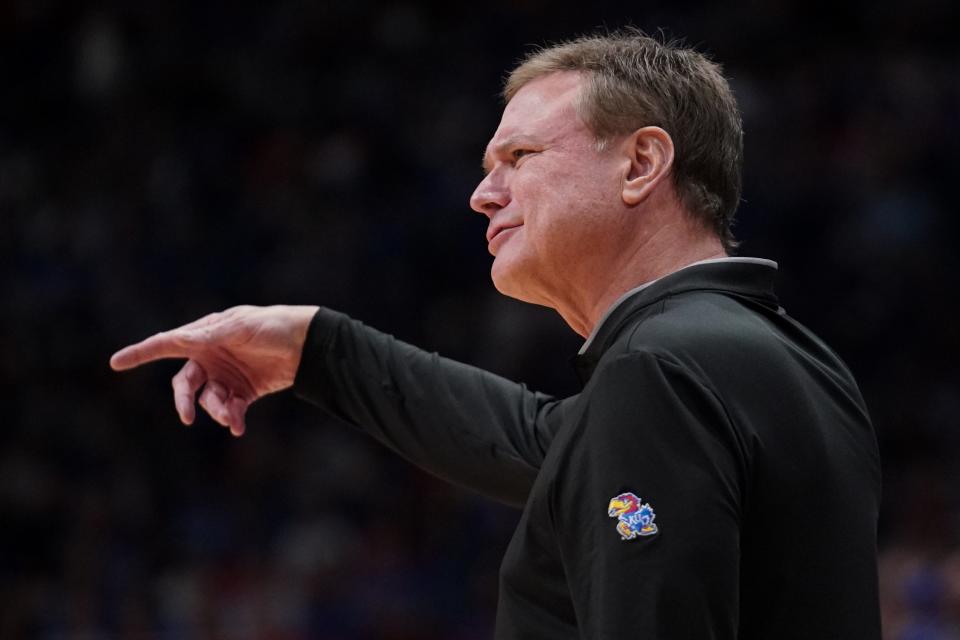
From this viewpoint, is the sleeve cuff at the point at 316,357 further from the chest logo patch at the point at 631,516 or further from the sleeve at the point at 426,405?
the chest logo patch at the point at 631,516

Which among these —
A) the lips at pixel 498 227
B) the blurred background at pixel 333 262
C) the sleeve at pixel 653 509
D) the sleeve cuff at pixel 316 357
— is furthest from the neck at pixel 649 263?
the blurred background at pixel 333 262

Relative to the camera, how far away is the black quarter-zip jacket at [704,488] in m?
1.20

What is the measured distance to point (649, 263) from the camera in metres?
1.58

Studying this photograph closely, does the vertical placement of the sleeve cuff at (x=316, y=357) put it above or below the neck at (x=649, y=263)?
below

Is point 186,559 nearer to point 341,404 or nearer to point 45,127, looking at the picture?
point 45,127

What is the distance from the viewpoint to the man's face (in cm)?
159

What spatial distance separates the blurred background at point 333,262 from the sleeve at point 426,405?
264cm

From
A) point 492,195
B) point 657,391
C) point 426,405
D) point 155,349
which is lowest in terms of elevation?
point 426,405

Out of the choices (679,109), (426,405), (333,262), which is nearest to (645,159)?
(679,109)

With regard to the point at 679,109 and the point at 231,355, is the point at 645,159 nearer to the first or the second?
the point at 679,109

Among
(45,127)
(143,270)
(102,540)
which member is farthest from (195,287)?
(45,127)

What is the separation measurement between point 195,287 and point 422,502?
157 centimetres

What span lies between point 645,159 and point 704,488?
514 millimetres

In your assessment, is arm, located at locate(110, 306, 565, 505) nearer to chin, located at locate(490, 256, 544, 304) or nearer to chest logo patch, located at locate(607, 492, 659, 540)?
chin, located at locate(490, 256, 544, 304)
